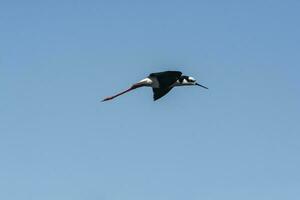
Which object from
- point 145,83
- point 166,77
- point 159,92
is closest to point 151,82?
point 145,83

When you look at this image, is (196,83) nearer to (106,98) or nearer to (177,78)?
(177,78)

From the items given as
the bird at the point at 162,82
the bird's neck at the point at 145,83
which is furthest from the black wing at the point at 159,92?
the bird's neck at the point at 145,83

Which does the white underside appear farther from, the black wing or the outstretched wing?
the black wing

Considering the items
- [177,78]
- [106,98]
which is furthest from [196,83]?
[106,98]

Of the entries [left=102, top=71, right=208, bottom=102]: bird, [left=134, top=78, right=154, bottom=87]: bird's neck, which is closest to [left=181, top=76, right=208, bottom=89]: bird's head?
[left=102, top=71, right=208, bottom=102]: bird

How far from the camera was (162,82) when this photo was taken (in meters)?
68.0

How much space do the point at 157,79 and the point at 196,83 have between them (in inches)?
217

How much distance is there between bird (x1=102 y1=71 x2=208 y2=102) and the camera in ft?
221

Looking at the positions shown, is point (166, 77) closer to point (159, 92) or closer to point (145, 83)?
point (145, 83)

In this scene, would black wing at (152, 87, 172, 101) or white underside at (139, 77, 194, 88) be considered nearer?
white underside at (139, 77, 194, 88)

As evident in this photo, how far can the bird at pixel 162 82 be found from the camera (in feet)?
221

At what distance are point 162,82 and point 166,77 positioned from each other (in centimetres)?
76

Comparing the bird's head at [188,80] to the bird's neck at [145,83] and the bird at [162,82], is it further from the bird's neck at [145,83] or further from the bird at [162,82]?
the bird's neck at [145,83]

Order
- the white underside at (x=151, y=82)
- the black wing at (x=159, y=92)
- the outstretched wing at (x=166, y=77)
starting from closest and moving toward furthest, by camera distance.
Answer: the outstretched wing at (x=166, y=77) < the white underside at (x=151, y=82) < the black wing at (x=159, y=92)
